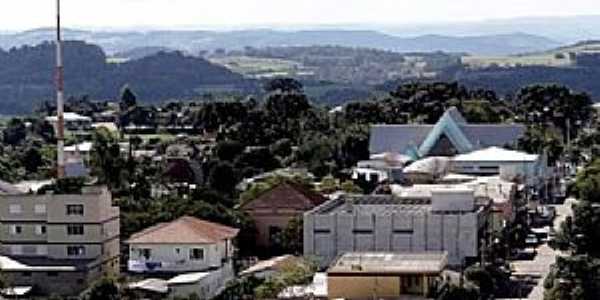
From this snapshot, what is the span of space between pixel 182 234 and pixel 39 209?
7.51 feet

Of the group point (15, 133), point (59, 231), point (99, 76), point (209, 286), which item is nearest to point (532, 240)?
point (209, 286)

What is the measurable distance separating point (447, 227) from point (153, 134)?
28683mm

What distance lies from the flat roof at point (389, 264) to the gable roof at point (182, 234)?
86.9 inches

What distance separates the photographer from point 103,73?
102 meters

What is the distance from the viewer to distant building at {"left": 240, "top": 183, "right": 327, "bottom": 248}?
27625mm

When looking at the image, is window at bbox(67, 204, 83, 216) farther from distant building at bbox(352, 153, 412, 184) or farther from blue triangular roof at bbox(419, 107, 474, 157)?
blue triangular roof at bbox(419, 107, 474, 157)

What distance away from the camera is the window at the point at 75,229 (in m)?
24.1

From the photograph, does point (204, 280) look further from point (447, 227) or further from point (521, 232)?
point (521, 232)

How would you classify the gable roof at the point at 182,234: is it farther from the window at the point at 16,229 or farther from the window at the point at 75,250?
the window at the point at 16,229

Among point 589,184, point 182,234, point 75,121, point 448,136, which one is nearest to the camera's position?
point 182,234

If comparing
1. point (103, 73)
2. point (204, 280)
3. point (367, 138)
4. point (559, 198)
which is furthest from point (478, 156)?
point (103, 73)

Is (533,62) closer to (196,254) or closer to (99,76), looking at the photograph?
(99,76)

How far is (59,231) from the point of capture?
2423 centimetres

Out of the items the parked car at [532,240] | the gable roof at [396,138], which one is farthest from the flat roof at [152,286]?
the gable roof at [396,138]
